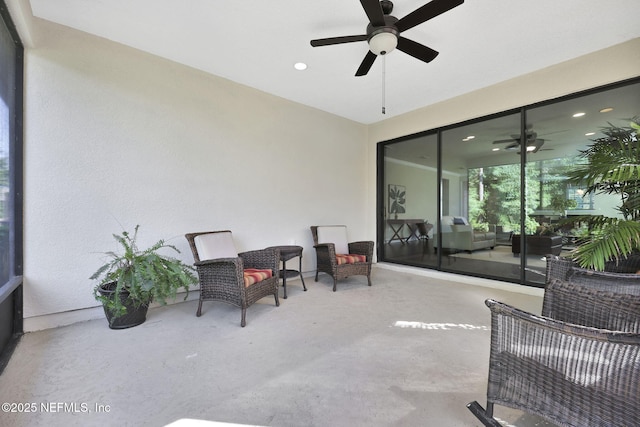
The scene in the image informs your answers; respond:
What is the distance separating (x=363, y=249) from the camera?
4.13m

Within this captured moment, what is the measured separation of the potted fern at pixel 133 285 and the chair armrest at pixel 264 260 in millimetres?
Result: 715

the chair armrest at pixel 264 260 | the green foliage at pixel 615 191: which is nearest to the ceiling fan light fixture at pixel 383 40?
the green foliage at pixel 615 191

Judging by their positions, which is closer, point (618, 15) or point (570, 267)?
point (570, 267)

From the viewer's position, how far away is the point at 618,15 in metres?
2.41

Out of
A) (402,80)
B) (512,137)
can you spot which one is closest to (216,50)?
(402,80)

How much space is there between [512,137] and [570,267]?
2.67 m

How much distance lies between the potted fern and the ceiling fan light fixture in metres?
2.74

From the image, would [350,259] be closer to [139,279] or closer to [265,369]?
[265,369]

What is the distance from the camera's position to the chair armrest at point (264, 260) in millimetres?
3008

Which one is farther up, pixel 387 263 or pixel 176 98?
pixel 176 98

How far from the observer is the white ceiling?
2312mm

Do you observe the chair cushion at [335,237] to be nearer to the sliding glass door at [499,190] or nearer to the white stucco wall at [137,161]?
the white stucco wall at [137,161]

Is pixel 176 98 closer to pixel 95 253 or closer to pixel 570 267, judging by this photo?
pixel 95 253

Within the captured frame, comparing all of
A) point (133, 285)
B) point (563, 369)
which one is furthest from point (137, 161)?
point (563, 369)
